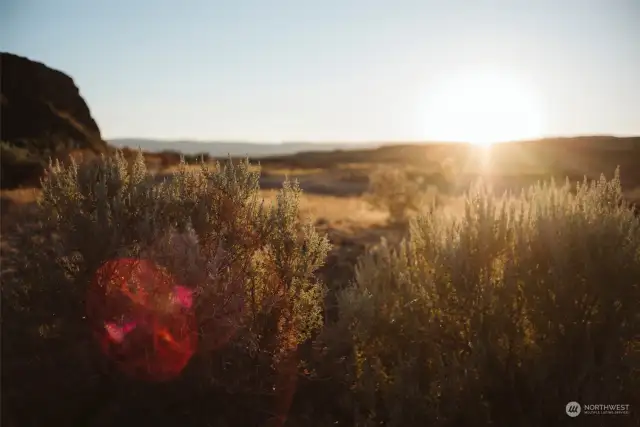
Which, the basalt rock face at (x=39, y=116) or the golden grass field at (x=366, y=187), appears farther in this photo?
the basalt rock face at (x=39, y=116)

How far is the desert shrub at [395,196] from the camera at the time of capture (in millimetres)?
23281

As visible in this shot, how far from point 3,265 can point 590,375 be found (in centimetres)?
852

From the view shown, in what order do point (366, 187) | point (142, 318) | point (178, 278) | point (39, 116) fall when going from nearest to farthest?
point (178, 278) < point (142, 318) < point (39, 116) < point (366, 187)

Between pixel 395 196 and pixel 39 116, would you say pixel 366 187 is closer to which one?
pixel 395 196

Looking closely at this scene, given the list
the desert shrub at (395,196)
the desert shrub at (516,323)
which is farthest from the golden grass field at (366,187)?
the desert shrub at (516,323)

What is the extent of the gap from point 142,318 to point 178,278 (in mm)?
566

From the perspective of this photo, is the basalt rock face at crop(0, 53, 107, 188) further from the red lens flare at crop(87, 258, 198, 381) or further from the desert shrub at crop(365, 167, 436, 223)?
the red lens flare at crop(87, 258, 198, 381)

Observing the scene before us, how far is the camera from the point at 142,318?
16.0ft

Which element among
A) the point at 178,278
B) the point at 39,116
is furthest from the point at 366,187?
the point at 178,278

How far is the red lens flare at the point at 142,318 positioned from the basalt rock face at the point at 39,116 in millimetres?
18865

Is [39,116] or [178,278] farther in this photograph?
[39,116]

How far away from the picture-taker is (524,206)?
5.18 meters

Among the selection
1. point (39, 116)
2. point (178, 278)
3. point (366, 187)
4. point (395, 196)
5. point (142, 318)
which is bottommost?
point (366, 187)

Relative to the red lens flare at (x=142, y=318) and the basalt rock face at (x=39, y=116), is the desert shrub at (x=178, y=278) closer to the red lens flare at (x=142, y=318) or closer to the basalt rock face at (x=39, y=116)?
the red lens flare at (x=142, y=318)
